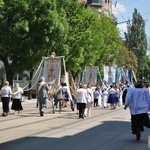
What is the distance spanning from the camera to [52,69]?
23266mm

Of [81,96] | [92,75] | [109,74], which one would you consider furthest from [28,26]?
[81,96]

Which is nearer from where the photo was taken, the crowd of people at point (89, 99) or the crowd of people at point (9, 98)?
the crowd of people at point (89, 99)

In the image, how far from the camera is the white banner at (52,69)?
2303 cm

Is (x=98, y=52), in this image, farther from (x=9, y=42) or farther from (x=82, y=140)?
(x=82, y=140)

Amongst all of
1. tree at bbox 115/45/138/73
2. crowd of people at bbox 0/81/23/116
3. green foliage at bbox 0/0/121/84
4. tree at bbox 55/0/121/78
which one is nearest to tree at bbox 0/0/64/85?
green foliage at bbox 0/0/121/84

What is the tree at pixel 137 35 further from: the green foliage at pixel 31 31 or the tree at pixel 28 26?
the tree at pixel 28 26

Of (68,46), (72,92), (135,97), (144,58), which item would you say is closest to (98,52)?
(68,46)

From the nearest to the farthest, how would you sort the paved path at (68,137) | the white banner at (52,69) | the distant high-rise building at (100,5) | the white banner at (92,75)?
1. the paved path at (68,137)
2. the white banner at (52,69)
3. the white banner at (92,75)
4. the distant high-rise building at (100,5)

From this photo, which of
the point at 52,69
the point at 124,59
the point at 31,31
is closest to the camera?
the point at 52,69

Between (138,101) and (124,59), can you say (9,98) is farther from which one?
(124,59)

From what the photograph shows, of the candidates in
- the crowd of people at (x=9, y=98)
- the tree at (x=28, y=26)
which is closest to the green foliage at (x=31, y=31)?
the tree at (x=28, y=26)

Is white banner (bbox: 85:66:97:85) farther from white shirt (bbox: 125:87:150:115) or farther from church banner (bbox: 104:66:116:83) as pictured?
white shirt (bbox: 125:87:150:115)

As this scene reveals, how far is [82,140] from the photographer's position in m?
11.6

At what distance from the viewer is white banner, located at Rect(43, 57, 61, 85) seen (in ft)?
75.6
